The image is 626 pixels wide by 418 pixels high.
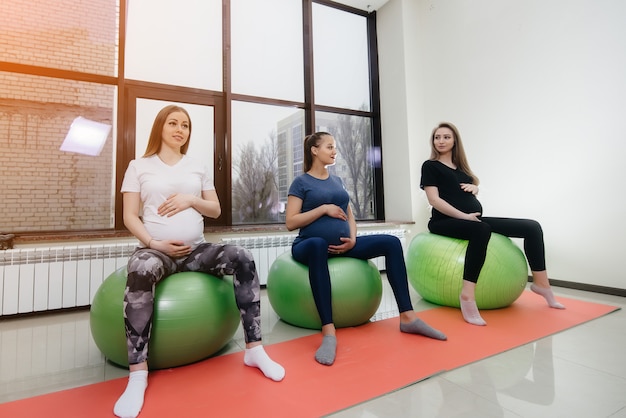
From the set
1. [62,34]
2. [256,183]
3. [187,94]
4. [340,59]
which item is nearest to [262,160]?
[256,183]

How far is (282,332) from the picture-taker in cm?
194

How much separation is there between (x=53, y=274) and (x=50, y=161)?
0.99 m

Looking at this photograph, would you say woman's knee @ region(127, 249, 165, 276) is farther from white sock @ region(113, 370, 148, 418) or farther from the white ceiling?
the white ceiling

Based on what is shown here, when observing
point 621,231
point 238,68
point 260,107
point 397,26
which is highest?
point 397,26

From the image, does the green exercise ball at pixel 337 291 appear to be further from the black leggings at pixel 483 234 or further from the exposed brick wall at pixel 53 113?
the exposed brick wall at pixel 53 113

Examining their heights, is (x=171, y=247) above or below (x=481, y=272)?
above

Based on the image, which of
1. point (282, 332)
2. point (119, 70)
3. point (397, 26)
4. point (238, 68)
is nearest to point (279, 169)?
point (238, 68)

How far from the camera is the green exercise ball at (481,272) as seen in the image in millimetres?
2109

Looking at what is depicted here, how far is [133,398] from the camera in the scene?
1146 mm

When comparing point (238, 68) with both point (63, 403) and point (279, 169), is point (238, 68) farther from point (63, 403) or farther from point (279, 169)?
point (63, 403)

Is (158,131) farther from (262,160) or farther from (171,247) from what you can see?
(262,160)

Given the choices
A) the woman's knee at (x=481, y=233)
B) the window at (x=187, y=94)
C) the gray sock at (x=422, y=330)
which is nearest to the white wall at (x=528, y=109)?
the window at (x=187, y=94)

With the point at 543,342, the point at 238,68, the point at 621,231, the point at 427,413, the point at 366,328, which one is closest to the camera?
the point at 427,413

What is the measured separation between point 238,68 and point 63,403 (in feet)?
10.7
